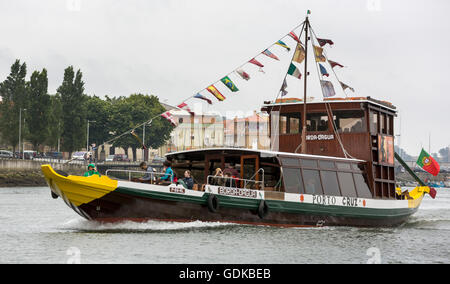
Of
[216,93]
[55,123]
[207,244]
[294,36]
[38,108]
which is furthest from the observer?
[55,123]

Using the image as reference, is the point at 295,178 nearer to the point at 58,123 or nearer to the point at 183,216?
the point at 183,216

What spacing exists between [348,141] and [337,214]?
326 centimetres

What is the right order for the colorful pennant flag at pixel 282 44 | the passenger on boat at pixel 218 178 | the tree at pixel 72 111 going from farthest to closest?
the tree at pixel 72 111
the colorful pennant flag at pixel 282 44
the passenger on boat at pixel 218 178

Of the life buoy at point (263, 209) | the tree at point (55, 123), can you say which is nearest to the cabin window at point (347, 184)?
the life buoy at point (263, 209)

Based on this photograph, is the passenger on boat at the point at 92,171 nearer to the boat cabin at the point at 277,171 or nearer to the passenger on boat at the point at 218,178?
the boat cabin at the point at 277,171

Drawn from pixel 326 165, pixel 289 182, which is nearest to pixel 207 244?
pixel 289 182

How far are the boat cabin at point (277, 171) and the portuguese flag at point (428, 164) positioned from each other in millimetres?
9056

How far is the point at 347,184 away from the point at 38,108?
2441 inches

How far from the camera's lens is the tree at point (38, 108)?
271ft

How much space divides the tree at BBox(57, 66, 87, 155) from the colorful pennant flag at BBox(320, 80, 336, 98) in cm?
6716

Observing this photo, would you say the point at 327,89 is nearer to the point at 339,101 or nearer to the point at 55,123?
the point at 339,101

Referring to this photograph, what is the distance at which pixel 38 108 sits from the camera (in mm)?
82688
